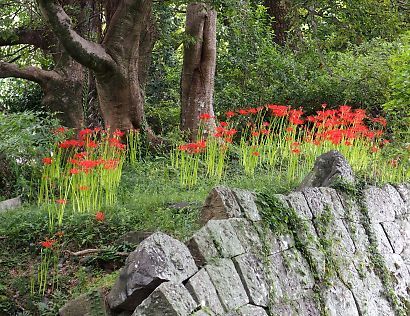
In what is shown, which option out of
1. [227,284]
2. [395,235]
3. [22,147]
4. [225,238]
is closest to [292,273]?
[225,238]

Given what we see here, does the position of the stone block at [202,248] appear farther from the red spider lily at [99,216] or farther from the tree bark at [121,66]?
the tree bark at [121,66]

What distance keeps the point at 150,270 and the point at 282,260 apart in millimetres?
1669

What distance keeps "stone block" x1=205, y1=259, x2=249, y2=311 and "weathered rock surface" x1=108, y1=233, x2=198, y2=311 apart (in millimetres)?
172

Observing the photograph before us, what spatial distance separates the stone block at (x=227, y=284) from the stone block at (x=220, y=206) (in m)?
0.58

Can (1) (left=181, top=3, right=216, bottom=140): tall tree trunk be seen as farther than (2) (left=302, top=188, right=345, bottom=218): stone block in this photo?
Yes

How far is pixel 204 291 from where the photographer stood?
13.5ft

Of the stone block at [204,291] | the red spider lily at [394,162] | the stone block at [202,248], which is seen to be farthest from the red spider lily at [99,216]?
the red spider lily at [394,162]

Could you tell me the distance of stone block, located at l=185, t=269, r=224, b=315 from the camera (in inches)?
159

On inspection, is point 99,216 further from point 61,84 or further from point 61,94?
point 61,84

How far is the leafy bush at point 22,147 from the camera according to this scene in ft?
23.7

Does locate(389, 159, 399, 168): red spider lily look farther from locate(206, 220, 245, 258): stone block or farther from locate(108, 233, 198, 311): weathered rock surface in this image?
locate(108, 233, 198, 311): weathered rock surface

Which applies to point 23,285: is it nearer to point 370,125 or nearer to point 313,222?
point 313,222

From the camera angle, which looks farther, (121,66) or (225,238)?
(121,66)

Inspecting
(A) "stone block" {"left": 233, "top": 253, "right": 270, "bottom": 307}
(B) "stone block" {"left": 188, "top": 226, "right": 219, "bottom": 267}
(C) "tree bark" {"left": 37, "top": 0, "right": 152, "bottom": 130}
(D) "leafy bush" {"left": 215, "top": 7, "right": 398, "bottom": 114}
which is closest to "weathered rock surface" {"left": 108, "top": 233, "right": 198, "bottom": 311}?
(B) "stone block" {"left": 188, "top": 226, "right": 219, "bottom": 267}
